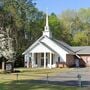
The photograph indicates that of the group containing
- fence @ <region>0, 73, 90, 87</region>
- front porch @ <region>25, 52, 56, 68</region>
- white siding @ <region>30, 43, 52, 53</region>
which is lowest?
fence @ <region>0, 73, 90, 87</region>

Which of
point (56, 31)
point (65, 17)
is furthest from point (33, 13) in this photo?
point (65, 17)

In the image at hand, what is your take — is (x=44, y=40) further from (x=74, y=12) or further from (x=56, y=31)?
(x=74, y=12)

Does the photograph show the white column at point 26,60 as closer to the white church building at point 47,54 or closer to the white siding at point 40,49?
the white church building at point 47,54

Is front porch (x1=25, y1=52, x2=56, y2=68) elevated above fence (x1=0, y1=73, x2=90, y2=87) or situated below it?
above

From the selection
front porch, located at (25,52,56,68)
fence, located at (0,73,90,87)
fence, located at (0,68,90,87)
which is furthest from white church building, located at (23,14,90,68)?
fence, located at (0,73,90,87)

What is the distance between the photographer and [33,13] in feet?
266

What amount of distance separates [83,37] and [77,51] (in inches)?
1102

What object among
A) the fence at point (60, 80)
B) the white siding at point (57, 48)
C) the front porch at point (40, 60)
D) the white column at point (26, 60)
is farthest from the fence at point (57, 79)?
the white column at point (26, 60)

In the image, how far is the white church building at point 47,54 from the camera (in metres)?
64.4

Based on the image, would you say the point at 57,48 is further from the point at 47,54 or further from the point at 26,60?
the point at 26,60

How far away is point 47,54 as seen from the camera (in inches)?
2603

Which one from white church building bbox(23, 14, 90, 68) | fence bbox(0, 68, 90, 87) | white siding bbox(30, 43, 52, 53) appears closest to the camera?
fence bbox(0, 68, 90, 87)

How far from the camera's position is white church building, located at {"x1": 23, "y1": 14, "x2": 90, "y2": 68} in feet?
211

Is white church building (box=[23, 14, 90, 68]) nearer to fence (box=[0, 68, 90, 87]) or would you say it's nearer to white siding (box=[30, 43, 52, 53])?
white siding (box=[30, 43, 52, 53])
